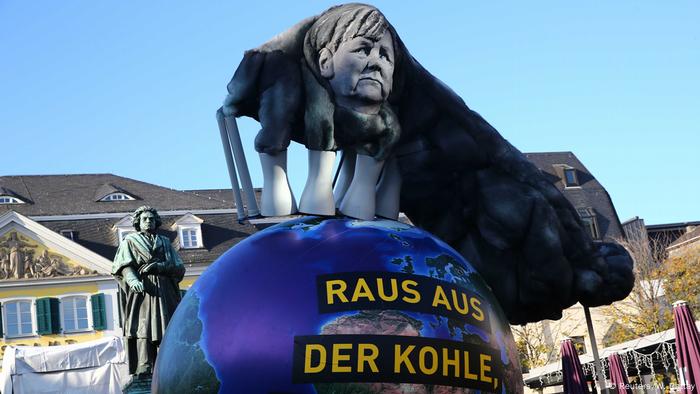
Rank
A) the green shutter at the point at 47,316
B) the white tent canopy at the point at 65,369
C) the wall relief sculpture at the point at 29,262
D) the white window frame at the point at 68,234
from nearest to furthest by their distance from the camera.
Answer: the white tent canopy at the point at 65,369
the green shutter at the point at 47,316
the wall relief sculpture at the point at 29,262
the white window frame at the point at 68,234

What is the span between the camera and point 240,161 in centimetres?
847

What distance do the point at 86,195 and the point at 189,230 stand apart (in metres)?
6.41

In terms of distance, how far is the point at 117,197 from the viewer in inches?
2334

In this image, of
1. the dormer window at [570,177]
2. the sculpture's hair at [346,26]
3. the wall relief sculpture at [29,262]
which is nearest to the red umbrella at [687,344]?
the sculpture's hair at [346,26]

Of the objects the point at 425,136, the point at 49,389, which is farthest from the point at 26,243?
the point at 425,136

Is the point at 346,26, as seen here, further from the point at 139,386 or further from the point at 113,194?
the point at 113,194

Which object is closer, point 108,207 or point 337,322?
point 337,322

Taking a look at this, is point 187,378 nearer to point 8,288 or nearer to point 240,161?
point 240,161

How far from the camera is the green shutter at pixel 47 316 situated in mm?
52000

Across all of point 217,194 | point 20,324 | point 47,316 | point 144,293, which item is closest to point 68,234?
point 47,316

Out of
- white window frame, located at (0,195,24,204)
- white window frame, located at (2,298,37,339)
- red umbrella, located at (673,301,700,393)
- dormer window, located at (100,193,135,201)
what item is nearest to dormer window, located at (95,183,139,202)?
dormer window, located at (100,193,135,201)

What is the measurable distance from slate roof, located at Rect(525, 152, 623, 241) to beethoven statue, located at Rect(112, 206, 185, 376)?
164ft

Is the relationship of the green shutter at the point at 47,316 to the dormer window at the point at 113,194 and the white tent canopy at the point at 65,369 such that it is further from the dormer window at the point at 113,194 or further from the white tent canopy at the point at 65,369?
the white tent canopy at the point at 65,369

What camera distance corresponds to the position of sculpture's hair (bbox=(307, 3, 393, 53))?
26.6 feet
